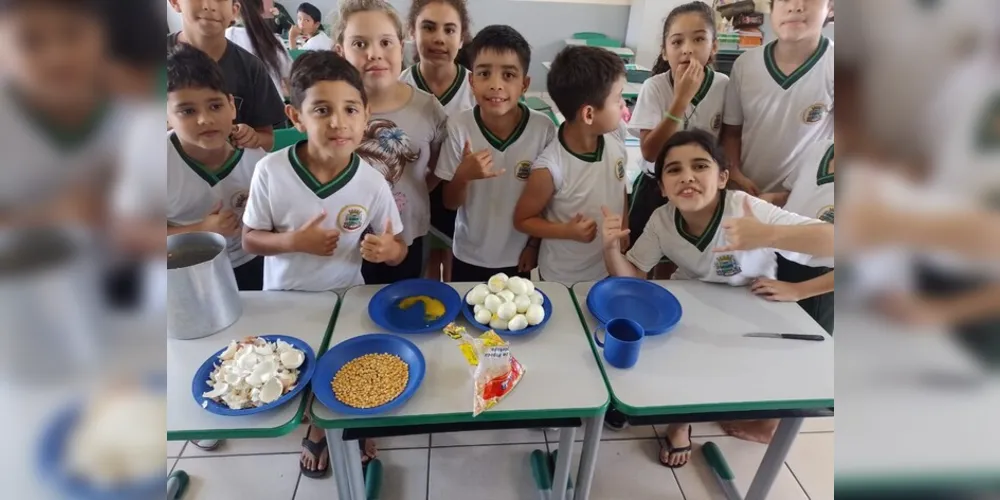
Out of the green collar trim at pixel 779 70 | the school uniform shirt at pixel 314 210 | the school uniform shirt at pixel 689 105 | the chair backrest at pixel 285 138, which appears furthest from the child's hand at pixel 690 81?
the chair backrest at pixel 285 138

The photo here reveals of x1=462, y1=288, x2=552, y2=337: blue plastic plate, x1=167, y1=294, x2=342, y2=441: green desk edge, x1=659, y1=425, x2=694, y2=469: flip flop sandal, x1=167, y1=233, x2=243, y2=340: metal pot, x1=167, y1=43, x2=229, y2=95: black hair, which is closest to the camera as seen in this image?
x1=167, y1=294, x2=342, y2=441: green desk edge

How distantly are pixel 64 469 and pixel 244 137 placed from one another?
1389mm

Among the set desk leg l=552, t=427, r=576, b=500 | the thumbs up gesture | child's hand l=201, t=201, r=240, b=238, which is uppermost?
the thumbs up gesture

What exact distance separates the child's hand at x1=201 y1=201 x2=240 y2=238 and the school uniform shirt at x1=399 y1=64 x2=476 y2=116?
2.15ft

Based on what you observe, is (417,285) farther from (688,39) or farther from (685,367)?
(688,39)

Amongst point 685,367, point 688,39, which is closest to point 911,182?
point 685,367

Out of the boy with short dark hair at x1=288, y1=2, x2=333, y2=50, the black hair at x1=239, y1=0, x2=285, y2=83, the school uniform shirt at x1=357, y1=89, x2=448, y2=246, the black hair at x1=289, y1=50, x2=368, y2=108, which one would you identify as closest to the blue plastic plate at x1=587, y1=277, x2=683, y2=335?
the school uniform shirt at x1=357, y1=89, x2=448, y2=246

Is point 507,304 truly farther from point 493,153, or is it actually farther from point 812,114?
point 812,114

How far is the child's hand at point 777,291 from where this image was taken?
1254 millimetres

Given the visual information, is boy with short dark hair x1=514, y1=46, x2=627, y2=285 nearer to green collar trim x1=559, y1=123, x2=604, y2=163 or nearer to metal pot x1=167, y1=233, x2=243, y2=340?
green collar trim x1=559, y1=123, x2=604, y2=163

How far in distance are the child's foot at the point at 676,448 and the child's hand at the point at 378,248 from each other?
3.34 feet

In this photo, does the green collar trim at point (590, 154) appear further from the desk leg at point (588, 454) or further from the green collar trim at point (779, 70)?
the desk leg at point (588, 454)

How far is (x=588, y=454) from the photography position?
1211 mm

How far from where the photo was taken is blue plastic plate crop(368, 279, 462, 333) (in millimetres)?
1114
